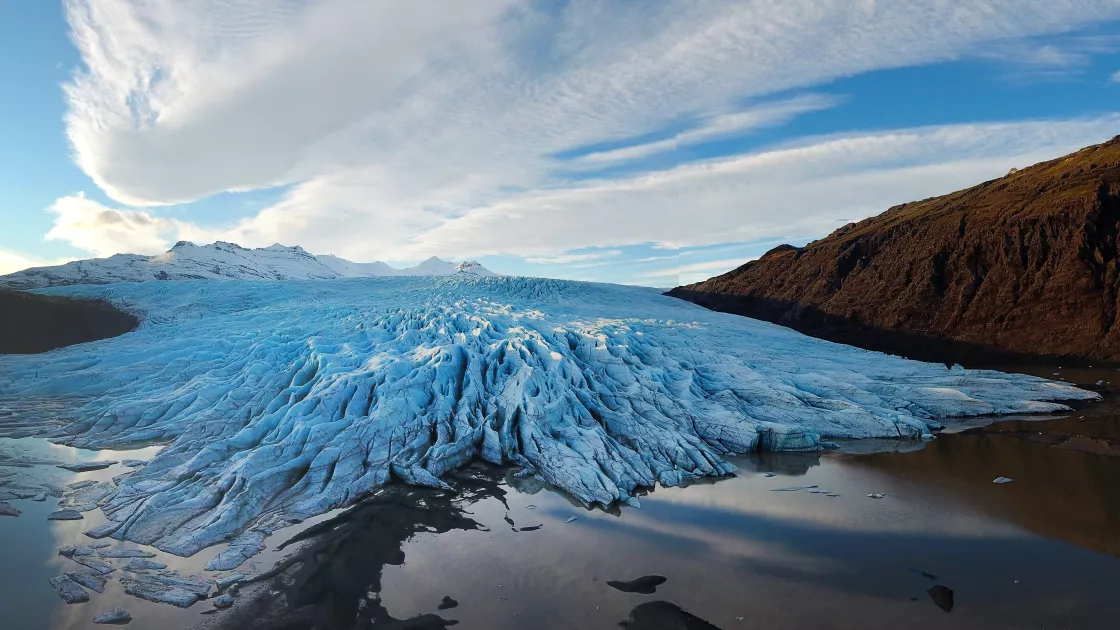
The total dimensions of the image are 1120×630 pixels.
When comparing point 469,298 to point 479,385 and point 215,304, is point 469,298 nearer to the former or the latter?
point 479,385

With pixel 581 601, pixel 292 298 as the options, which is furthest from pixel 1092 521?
pixel 292 298

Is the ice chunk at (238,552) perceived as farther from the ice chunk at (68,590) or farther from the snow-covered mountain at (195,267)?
the snow-covered mountain at (195,267)

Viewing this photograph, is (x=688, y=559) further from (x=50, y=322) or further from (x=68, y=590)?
(x=50, y=322)

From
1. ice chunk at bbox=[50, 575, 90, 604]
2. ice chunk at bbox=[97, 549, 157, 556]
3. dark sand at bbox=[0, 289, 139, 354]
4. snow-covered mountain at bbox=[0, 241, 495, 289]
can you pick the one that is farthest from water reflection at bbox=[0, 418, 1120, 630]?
snow-covered mountain at bbox=[0, 241, 495, 289]

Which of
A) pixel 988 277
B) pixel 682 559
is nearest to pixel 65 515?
pixel 682 559

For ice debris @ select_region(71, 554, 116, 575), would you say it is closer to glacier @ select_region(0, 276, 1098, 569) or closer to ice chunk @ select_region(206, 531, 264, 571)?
glacier @ select_region(0, 276, 1098, 569)

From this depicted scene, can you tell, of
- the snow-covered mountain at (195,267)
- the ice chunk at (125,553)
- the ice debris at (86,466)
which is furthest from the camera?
the snow-covered mountain at (195,267)

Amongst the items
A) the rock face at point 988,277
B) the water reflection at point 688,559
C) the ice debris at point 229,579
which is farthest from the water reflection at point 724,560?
the rock face at point 988,277
